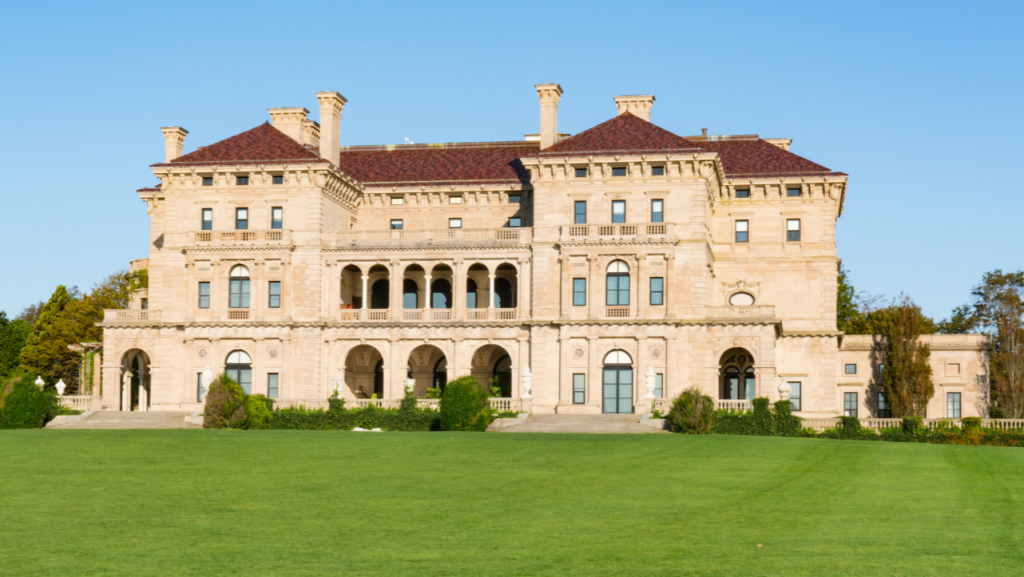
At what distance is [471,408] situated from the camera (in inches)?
2005

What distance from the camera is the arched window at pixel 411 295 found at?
7169 cm

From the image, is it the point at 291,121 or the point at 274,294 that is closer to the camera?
the point at 274,294

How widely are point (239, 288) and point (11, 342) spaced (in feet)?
106

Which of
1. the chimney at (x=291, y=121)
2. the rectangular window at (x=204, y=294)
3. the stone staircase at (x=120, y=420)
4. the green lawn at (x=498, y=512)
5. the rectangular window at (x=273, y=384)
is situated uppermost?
the chimney at (x=291, y=121)

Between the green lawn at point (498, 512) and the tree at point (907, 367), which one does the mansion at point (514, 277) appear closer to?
the tree at point (907, 367)

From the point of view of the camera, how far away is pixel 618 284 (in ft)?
212

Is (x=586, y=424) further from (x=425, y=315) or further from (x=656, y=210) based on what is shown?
(x=425, y=315)

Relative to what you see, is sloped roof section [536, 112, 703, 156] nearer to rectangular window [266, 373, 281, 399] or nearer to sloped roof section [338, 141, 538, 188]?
sloped roof section [338, 141, 538, 188]

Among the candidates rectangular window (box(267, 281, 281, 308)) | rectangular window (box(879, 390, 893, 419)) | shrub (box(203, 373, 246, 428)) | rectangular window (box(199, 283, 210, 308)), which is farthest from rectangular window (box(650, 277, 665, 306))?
rectangular window (box(199, 283, 210, 308))

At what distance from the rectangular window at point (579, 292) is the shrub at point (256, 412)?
18.0 meters

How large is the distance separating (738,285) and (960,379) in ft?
47.2

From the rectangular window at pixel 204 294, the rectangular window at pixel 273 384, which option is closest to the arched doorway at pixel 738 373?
the rectangular window at pixel 273 384

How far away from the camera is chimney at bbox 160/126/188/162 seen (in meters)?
73.9

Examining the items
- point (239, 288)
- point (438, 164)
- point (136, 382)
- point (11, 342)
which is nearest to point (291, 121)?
point (438, 164)
